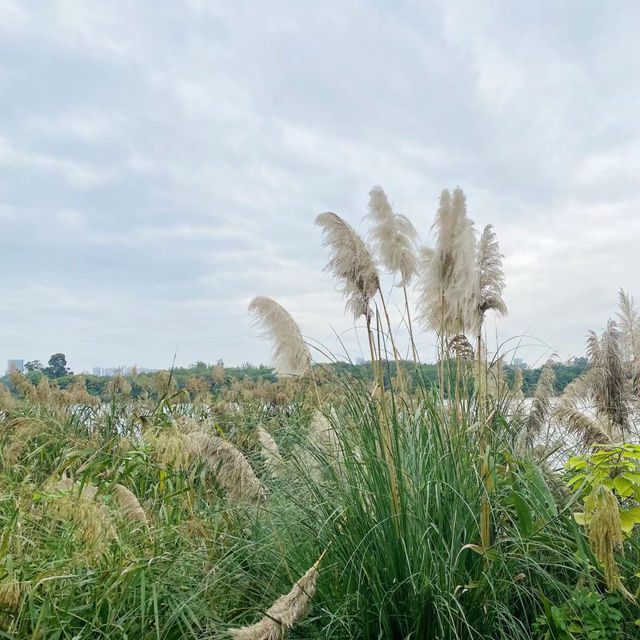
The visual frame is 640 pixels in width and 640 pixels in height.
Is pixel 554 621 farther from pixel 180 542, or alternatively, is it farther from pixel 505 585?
pixel 180 542

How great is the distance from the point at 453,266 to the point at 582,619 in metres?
2.12

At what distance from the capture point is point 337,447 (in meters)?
3.64

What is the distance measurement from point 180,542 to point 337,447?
1.32 metres

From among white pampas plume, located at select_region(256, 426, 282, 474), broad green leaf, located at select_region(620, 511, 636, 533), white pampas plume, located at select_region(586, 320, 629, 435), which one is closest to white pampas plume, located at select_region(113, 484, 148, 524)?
white pampas plume, located at select_region(256, 426, 282, 474)

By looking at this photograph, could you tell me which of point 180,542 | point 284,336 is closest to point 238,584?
point 180,542

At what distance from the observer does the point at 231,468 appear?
3357 mm

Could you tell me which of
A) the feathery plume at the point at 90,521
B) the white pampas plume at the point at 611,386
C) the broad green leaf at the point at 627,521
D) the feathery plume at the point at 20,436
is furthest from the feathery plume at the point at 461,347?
the feathery plume at the point at 20,436

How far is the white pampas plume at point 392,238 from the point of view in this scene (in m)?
4.09

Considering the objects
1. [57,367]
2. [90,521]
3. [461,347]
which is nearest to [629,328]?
[461,347]

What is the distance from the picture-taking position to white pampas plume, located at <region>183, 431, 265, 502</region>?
335 centimetres

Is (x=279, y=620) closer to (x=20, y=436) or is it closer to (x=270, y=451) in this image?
(x=270, y=451)

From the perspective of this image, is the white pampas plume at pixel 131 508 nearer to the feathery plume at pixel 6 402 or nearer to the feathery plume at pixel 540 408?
the feathery plume at pixel 540 408

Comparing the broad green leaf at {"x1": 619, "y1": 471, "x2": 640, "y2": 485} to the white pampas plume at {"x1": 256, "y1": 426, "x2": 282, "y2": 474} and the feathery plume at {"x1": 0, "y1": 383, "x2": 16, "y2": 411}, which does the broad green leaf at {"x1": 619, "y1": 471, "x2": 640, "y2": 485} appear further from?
the feathery plume at {"x1": 0, "y1": 383, "x2": 16, "y2": 411}

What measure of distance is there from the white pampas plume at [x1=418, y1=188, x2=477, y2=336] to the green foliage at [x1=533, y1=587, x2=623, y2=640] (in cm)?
182
